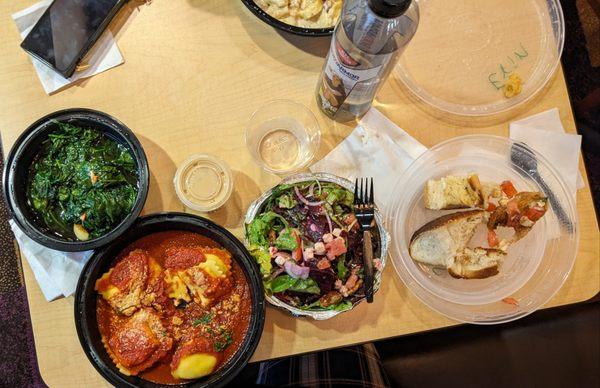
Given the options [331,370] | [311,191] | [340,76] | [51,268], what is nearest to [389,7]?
[340,76]

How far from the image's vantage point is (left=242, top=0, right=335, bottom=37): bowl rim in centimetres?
156

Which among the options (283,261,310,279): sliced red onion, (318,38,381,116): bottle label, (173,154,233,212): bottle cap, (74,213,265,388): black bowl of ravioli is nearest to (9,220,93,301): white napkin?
(74,213,265,388): black bowl of ravioli

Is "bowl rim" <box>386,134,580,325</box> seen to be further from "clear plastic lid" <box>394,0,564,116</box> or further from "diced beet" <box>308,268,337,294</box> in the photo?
"diced beet" <box>308,268,337,294</box>

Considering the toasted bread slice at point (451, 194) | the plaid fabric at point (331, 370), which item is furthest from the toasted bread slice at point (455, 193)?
the plaid fabric at point (331, 370)

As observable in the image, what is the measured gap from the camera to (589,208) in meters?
1.73

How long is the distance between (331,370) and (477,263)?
0.78 meters

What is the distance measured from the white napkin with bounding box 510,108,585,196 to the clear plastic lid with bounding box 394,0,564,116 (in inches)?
3.5

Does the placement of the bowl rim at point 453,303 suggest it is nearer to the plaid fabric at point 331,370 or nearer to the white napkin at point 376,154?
the white napkin at point 376,154

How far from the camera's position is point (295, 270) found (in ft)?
4.90

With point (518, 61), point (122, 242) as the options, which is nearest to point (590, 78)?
point (518, 61)

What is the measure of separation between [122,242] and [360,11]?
37.0 inches

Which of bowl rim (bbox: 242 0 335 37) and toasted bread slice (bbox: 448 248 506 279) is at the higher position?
bowl rim (bbox: 242 0 335 37)

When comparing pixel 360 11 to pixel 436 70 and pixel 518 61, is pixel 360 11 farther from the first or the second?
pixel 518 61

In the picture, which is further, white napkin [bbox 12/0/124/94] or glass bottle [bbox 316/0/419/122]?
white napkin [bbox 12/0/124/94]
